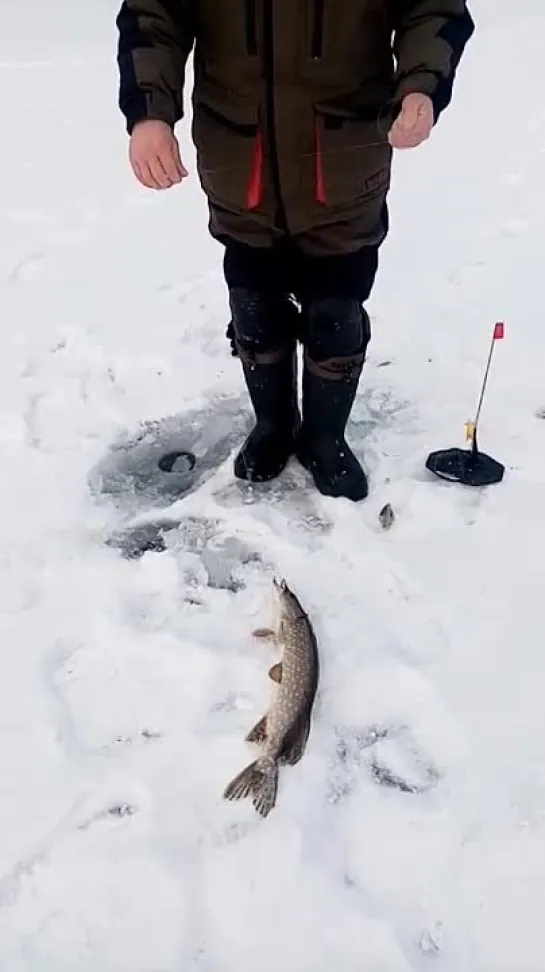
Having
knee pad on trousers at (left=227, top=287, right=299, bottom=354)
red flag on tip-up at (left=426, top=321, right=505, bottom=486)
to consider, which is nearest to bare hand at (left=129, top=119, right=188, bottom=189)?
knee pad on trousers at (left=227, top=287, right=299, bottom=354)

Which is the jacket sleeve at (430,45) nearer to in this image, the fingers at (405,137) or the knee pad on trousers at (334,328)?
the fingers at (405,137)

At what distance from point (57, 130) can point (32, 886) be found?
4.64m

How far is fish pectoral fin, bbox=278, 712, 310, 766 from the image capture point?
193 cm

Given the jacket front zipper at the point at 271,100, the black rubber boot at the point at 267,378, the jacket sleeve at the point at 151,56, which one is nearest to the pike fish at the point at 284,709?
the black rubber boot at the point at 267,378

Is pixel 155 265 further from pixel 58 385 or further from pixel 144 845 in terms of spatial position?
pixel 144 845

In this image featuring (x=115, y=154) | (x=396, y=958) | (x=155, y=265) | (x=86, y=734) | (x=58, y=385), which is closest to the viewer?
(x=396, y=958)

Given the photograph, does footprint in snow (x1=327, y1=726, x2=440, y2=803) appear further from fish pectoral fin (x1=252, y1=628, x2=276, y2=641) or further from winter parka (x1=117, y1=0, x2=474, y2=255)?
winter parka (x1=117, y1=0, x2=474, y2=255)

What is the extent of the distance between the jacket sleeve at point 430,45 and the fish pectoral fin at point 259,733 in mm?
1361

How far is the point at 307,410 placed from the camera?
260 centimetres

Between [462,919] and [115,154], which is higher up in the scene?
[115,154]

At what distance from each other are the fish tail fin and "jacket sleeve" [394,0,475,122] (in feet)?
4.67

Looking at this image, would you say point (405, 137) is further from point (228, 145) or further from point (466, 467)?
point (466, 467)

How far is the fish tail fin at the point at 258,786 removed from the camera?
1857 millimetres

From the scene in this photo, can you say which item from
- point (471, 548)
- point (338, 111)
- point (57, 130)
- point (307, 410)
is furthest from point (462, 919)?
point (57, 130)
